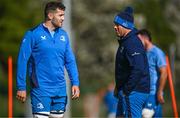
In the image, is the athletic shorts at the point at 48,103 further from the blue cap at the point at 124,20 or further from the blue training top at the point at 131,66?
the blue cap at the point at 124,20

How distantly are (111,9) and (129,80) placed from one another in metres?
31.4

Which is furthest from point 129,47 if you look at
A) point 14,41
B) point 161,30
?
point 161,30

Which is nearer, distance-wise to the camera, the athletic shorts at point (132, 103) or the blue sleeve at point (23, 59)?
the blue sleeve at point (23, 59)

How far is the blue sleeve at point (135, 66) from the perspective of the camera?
12.8m

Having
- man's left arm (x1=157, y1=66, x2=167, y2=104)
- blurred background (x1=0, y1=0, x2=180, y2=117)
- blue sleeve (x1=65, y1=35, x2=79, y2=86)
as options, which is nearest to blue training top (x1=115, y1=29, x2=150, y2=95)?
blue sleeve (x1=65, y1=35, x2=79, y2=86)

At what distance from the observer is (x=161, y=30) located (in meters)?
49.2

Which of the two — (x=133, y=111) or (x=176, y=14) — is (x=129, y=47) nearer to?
(x=133, y=111)

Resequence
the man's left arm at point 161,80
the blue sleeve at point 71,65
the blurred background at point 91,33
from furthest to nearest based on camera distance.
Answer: the blurred background at point 91,33, the man's left arm at point 161,80, the blue sleeve at point 71,65

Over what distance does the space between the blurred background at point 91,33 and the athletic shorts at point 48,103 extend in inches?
1028

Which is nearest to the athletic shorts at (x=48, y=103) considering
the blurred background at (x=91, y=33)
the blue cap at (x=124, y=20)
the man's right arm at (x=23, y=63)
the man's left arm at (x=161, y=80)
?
the man's right arm at (x=23, y=63)

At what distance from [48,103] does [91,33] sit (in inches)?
1292

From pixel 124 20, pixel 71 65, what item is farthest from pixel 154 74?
pixel 71 65

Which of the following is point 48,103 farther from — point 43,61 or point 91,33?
point 91,33

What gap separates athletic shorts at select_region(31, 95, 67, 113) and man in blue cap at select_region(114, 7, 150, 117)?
3.47 ft
